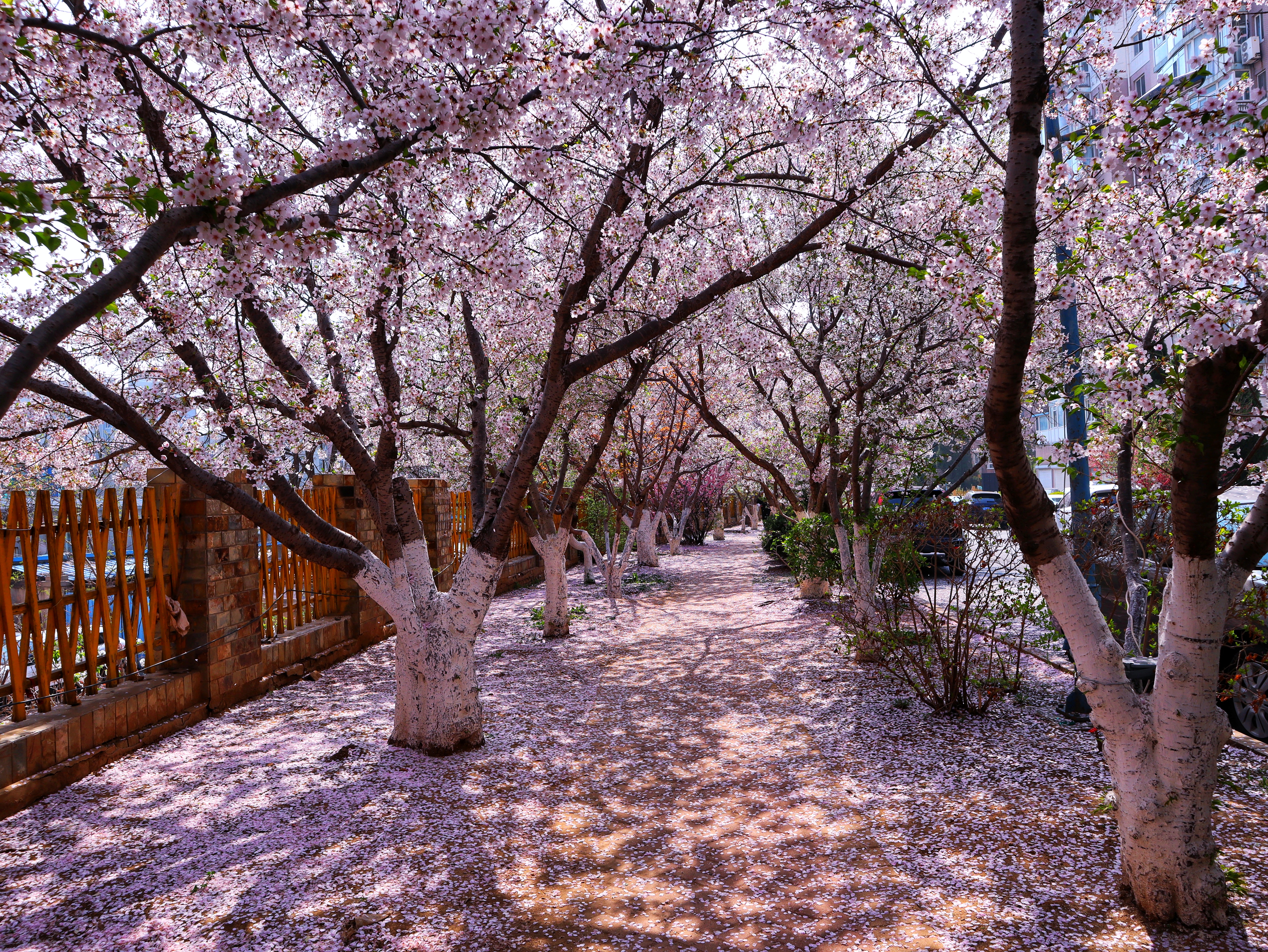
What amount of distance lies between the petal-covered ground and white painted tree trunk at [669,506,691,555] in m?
18.5

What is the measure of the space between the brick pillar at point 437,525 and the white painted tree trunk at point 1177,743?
1060cm

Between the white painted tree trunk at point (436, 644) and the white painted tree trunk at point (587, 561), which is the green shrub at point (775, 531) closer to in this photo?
the white painted tree trunk at point (587, 561)

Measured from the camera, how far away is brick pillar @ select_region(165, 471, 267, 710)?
695 centimetres

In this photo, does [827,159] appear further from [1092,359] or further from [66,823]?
[66,823]

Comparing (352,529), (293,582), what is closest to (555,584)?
(352,529)

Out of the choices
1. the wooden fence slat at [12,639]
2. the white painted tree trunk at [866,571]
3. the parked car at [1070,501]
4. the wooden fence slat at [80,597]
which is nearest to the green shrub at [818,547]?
the white painted tree trunk at [866,571]

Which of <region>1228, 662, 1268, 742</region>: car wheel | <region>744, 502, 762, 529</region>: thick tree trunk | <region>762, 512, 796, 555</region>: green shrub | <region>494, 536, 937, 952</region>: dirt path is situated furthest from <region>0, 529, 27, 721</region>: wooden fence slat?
<region>744, 502, 762, 529</region>: thick tree trunk

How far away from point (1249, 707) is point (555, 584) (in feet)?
26.5

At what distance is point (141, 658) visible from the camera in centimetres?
682

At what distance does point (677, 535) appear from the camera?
2636 centimetres

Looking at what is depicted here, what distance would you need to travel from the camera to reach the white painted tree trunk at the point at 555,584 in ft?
37.2

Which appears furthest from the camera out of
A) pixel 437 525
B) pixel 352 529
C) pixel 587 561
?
pixel 587 561

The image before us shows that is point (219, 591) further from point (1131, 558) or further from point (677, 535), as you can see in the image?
point (677, 535)

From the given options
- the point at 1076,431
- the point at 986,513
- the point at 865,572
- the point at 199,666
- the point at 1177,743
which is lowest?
the point at 199,666
